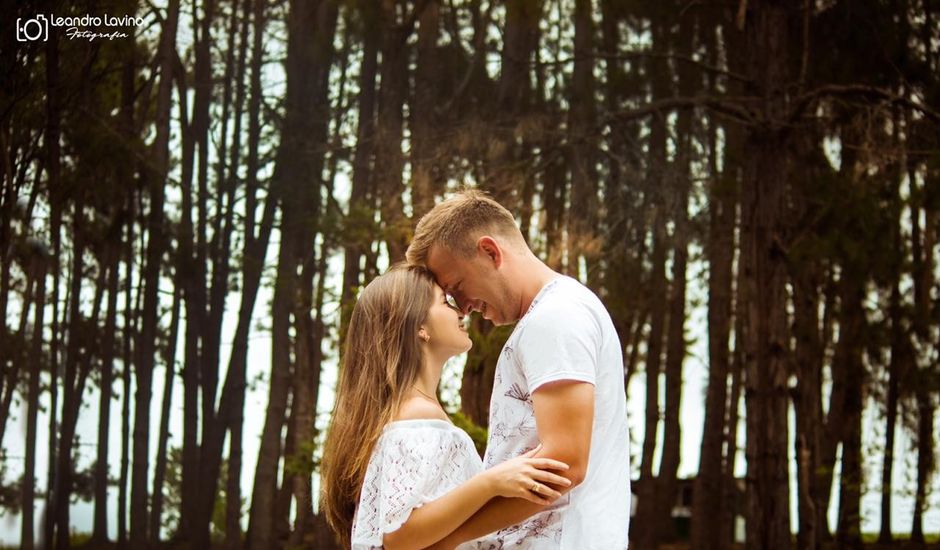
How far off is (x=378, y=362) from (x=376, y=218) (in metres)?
7.39

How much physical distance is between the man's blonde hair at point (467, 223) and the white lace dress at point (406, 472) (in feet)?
1.05

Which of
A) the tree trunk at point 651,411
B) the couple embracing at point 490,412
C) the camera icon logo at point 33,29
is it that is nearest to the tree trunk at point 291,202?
the camera icon logo at point 33,29

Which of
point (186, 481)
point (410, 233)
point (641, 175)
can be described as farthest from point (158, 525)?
point (641, 175)

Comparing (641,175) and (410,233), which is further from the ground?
(641,175)

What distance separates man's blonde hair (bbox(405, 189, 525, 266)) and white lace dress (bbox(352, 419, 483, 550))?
1.05 ft

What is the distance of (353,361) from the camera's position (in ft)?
7.04

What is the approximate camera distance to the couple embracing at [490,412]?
1.76 metres

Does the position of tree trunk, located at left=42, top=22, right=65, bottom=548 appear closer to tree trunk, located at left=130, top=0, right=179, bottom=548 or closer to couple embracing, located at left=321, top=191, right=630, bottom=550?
tree trunk, located at left=130, top=0, right=179, bottom=548

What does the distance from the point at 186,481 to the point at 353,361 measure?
699 centimetres

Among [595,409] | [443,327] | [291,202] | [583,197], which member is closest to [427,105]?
[291,202]

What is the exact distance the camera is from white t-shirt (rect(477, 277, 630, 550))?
1772mm

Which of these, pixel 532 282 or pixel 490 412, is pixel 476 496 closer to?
pixel 490 412

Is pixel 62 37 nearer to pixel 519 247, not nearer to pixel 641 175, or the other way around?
pixel 641 175

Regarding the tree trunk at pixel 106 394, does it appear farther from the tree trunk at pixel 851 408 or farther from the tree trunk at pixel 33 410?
the tree trunk at pixel 851 408
